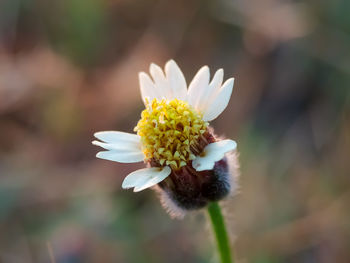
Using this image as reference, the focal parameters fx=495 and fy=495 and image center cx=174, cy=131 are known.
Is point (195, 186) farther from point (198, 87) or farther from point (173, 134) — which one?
point (198, 87)

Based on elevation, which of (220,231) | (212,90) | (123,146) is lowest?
(220,231)

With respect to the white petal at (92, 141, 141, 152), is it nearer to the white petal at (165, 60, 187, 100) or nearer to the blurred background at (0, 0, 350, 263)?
the white petal at (165, 60, 187, 100)

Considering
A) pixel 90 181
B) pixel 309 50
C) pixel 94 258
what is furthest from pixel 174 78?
pixel 309 50

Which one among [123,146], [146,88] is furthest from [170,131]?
[146,88]

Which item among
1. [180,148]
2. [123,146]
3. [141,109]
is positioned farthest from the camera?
Result: [141,109]

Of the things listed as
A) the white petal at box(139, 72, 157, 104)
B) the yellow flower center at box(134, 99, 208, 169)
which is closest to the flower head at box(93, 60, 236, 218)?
the yellow flower center at box(134, 99, 208, 169)

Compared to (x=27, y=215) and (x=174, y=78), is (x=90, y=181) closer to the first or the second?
(x=27, y=215)

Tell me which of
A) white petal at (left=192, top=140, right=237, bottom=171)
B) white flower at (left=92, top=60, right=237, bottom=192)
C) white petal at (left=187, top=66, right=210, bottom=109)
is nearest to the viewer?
white petal at (left=192, top=140, right=237, bottom=171)
